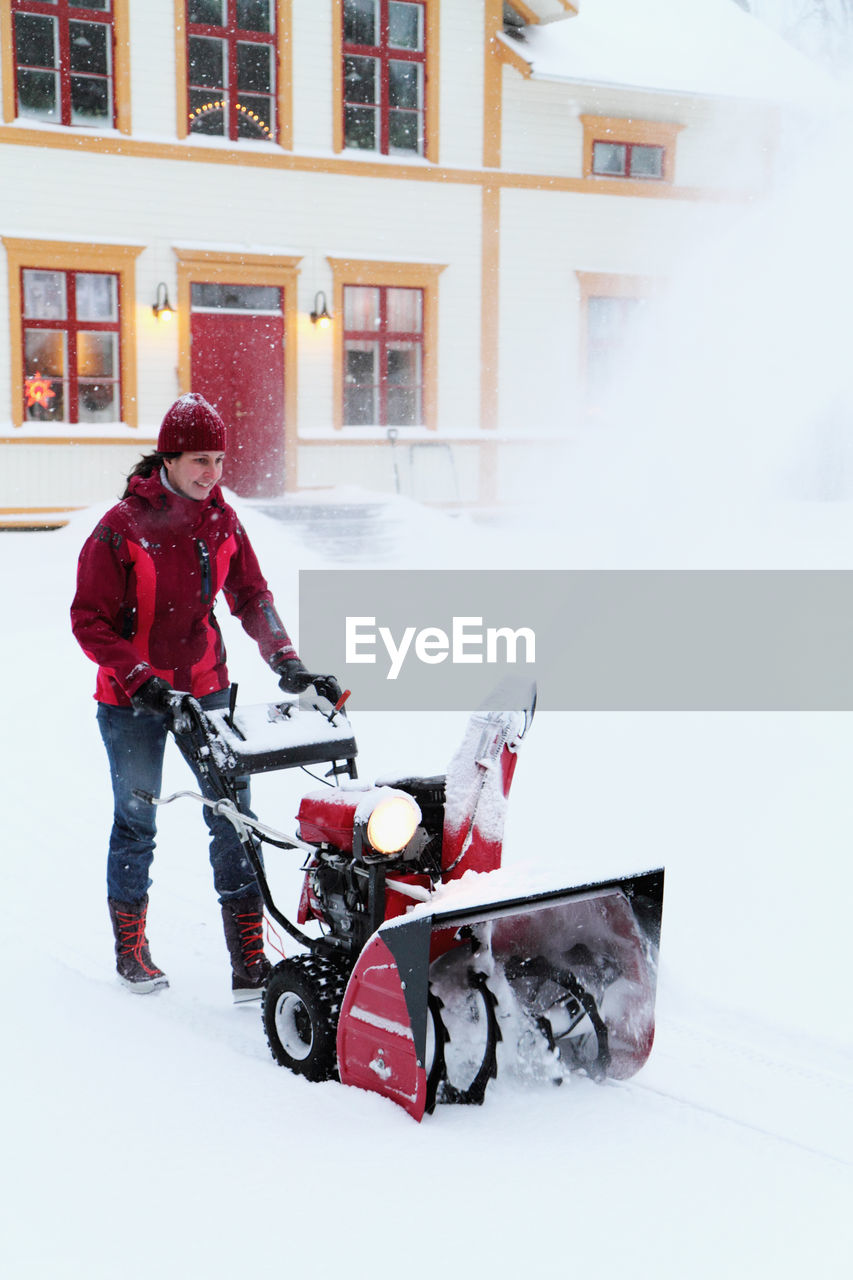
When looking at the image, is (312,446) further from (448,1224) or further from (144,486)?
(448,1224)

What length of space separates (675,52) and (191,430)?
16509mm

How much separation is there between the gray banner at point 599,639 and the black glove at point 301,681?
3.20 meters

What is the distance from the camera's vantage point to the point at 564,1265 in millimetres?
2535

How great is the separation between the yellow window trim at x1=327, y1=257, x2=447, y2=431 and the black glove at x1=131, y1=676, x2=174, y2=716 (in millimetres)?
12524

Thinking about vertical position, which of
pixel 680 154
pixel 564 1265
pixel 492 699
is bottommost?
pixel 564 1265

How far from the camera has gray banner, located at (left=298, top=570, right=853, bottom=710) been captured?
25.7ft

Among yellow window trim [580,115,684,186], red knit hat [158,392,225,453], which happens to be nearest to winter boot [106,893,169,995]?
red knit hat [158,392,225,453]

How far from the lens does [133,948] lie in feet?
13.2

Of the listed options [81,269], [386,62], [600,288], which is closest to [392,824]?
[81,269]

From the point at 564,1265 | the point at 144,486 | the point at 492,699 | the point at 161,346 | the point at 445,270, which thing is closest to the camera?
the point at 564,1265

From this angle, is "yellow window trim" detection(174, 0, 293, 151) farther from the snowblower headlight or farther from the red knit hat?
the snowblower headlight

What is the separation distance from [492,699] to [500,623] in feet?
23.7

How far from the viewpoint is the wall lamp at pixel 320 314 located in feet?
50.8

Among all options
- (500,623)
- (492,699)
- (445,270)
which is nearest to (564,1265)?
(492,699)
